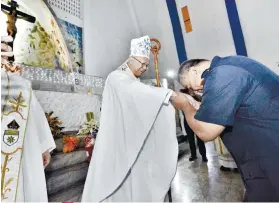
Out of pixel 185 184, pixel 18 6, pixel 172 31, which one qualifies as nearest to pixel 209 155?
pixel 185 184

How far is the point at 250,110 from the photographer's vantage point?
124 cm

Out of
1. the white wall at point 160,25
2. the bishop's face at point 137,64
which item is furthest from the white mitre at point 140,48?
the white wall at point 160,25

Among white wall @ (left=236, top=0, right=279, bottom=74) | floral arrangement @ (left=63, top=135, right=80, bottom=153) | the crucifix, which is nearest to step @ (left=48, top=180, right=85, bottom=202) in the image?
floral arrangement @ (left=63, top=135, right=80, bottom=153)

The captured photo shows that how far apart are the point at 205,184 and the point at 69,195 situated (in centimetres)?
199

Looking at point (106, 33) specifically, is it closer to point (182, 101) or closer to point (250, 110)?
point (182, 101)

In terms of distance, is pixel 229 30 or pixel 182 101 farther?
pixel 229 30

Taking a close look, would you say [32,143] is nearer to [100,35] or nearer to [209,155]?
[100,35]

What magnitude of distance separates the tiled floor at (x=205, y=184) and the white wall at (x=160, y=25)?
11.0 feet

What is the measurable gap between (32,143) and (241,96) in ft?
6.48

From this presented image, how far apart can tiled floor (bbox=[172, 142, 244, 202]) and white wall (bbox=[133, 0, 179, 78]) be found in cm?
334

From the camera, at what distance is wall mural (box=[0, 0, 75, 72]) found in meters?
3.74

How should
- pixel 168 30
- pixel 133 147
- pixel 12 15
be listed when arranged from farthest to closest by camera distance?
pixel 168 30 < pixel 12 15 < pixel 133 147

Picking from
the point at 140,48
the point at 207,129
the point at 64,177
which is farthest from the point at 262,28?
the point at 64,177

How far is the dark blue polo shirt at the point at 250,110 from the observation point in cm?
117
